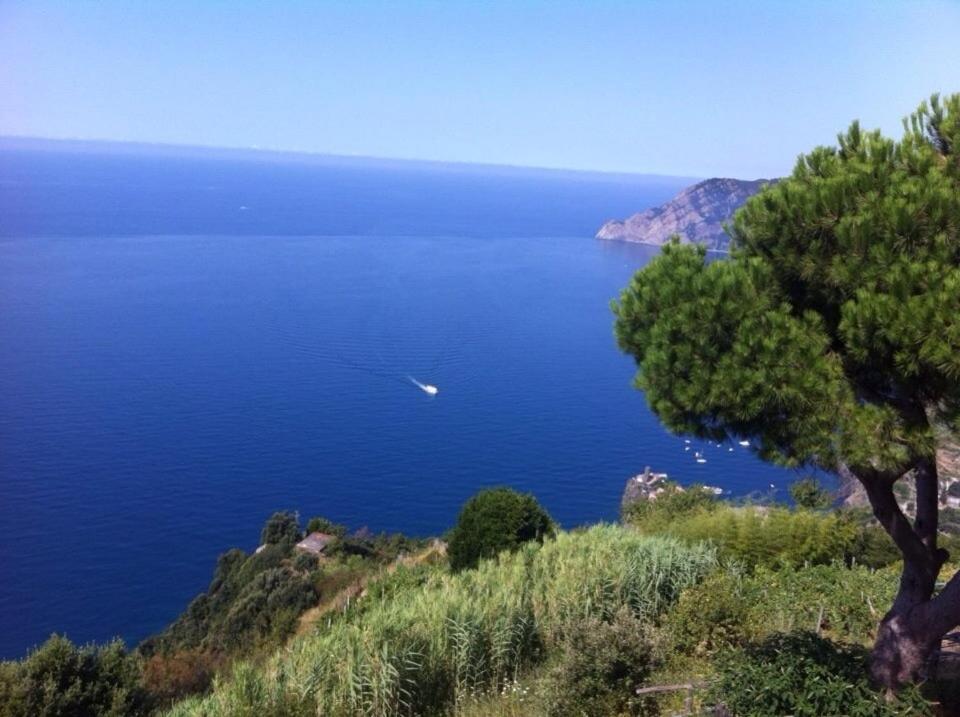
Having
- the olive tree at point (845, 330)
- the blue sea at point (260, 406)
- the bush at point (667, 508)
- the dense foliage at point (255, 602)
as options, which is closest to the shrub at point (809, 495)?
the bush at point (667, 508)

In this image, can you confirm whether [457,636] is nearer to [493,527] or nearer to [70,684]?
[70,684]

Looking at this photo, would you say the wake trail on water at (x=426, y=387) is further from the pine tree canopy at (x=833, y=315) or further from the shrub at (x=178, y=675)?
the pine tree canopy at (x=833, y=315)

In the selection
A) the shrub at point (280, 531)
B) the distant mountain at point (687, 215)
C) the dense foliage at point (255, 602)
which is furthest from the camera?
the distant mountain at point (687, 215)

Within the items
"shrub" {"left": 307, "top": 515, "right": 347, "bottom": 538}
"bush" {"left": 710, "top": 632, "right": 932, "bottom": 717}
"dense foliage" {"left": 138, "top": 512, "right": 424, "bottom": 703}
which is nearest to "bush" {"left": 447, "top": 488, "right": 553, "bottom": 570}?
"dense foliage" {"left": 138, "top": 512, "right": 424, "bottom": 703}

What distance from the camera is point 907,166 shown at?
3.60 meters

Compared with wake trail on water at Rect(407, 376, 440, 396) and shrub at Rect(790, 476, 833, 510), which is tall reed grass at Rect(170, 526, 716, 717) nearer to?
shrub at Rect(790, 476, 833, 510)

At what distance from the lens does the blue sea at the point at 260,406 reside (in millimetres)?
28500

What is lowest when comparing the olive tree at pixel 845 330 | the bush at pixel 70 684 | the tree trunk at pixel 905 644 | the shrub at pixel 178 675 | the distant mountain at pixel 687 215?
the shrub at pixel 178 675

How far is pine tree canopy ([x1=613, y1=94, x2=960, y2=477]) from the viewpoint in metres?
3.32

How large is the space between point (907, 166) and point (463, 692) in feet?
13.2

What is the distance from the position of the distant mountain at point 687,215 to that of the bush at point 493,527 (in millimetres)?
92302

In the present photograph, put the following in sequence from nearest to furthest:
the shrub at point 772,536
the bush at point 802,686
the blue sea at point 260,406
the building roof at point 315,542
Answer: the bush at point 802,686
the shrub at point 772,536
the building roof at point 315,542
the blue sea at point 260,406

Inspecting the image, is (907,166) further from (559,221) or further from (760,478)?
(559,221)

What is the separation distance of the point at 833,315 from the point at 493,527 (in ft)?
22.7
